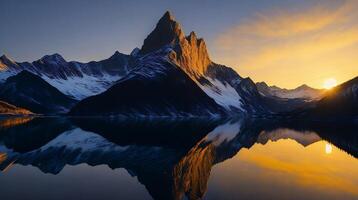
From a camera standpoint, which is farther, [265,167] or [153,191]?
[265,167]

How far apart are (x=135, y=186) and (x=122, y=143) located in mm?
48842

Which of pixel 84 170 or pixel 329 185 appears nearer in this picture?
pixel 329 185

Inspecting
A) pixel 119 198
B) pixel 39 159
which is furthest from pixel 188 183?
pixel 39 159

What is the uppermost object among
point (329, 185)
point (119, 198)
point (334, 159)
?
point (334, 159)

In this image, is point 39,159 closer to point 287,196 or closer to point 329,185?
point 287,196

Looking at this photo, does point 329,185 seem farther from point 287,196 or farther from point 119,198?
point 119,198

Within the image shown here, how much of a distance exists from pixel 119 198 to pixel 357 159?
57.3 metres

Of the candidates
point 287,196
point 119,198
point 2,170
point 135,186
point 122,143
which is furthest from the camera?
point 122,143

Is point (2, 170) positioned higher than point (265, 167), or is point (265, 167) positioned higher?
point (265, 167)

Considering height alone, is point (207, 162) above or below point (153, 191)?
above

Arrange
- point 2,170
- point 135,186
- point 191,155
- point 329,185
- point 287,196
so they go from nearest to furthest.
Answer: point 287,196, point 135,186, point 329,185, point 2,170, point 191,155

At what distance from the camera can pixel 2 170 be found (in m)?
52.3

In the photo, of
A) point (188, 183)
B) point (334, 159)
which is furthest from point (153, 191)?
point (334, 159)

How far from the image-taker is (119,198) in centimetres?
3769
